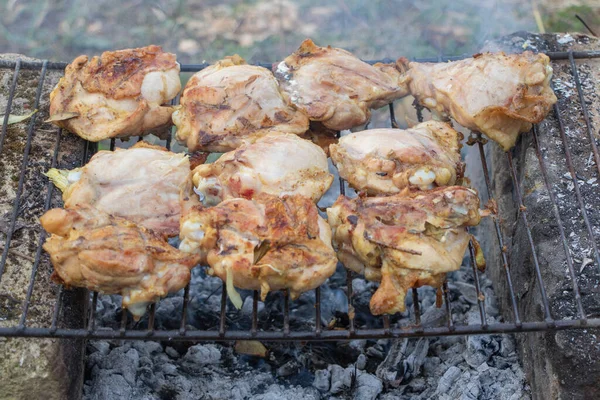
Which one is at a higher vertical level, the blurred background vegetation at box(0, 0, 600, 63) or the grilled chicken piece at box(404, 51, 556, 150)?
the grilled chicken piece at box(404, 51, 556, 150)

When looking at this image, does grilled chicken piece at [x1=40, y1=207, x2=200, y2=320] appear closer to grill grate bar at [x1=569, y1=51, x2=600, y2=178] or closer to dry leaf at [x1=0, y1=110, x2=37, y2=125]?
dry leaf at [x1=0, y1=110, x2=37, y2=125]

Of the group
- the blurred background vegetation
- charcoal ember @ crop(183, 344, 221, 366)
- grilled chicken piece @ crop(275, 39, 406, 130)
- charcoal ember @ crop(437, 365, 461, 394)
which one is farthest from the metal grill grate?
the blurred background vegetation

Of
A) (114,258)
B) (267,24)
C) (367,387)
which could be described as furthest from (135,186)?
(267,24)

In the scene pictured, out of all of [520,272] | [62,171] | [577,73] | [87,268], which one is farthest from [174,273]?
[577,73]

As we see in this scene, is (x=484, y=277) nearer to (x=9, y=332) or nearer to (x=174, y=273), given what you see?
(x=174, y=273)

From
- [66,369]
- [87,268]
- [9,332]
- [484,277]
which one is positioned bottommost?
[484,277]
